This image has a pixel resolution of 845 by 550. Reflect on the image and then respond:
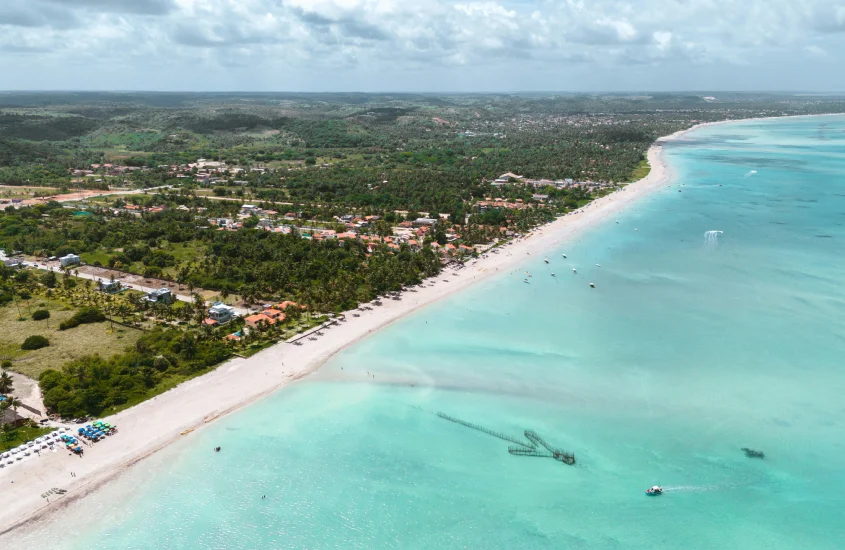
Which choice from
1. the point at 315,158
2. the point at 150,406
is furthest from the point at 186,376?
the point at 315,158

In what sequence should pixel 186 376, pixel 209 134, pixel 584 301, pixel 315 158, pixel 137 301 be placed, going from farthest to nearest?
pixel 209 134
pixel 315 158
pixel 584 301
pixel 137 301
pixel 186 376

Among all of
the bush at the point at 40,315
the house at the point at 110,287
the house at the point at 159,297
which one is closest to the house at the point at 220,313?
the house at the point at 159,297

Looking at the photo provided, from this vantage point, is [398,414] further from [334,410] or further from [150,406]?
[150,406]

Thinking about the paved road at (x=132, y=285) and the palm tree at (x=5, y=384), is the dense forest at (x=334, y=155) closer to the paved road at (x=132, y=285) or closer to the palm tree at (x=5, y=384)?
the paved road at (x=132, y=285)

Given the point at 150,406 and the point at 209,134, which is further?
the point at 209,134

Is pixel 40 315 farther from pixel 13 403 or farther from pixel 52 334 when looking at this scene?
pixel 13 403

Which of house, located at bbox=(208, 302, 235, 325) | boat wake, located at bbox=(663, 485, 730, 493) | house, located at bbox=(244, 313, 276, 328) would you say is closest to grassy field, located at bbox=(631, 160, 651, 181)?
house, located at bbox=(244, 313, 276, 328)

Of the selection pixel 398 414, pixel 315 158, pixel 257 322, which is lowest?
pixel 398 414

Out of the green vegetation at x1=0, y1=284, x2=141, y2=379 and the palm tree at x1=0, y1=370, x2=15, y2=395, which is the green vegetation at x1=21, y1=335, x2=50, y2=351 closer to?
the green vegetation at x1=0, y1=284, x2=141, y2=379

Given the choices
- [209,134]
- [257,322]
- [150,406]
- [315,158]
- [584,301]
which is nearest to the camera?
[150,406]
